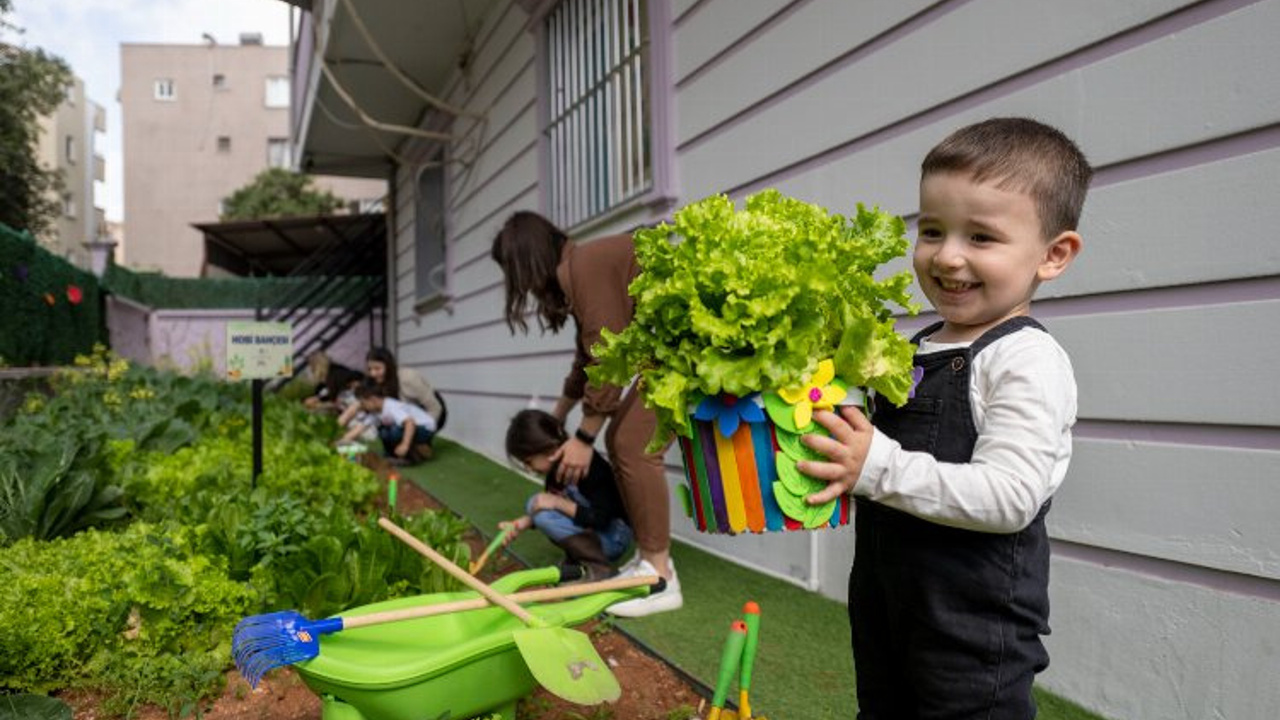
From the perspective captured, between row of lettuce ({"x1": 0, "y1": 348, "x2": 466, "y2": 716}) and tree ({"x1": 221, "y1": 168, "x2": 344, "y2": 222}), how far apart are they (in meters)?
29.1

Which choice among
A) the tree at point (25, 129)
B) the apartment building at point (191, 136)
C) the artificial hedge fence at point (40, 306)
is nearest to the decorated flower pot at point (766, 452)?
the artificial hedge fence at point (40, 306)

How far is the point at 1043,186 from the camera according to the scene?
1.14 metres

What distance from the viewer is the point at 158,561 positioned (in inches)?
101

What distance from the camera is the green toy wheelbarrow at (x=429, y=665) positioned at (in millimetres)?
1657

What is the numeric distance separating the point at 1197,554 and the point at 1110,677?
435 mm

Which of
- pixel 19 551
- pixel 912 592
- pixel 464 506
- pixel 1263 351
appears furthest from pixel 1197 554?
pixel 464 506

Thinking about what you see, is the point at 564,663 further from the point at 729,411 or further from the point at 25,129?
the point at 25,129

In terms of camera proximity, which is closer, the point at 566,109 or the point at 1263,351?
the point at 1263,351

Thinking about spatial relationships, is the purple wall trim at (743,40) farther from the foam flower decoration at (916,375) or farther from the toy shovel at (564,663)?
the toy shovel at (564,663)

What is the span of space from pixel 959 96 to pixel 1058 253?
62.9 inches

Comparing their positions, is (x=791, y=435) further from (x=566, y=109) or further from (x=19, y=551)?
(x=566, y=109)

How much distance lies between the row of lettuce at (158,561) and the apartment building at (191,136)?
33.0m

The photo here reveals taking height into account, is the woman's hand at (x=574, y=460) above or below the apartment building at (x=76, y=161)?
below

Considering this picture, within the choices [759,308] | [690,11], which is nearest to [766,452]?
[759,308]
